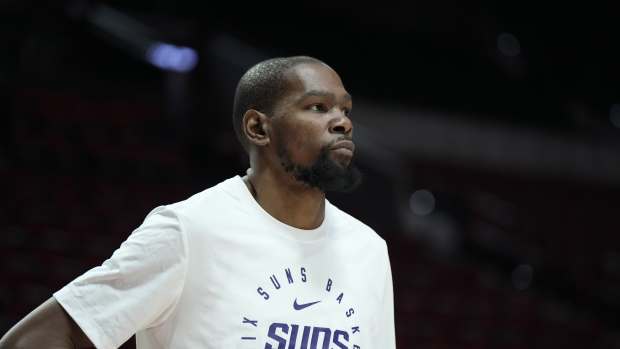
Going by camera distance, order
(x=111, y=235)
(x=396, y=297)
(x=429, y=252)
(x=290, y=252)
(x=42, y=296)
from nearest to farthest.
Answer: (x=290, y=252) < (x=42, y=296) < (x=111, y=235) < (x=396, y=297) < (x=429, y=252)

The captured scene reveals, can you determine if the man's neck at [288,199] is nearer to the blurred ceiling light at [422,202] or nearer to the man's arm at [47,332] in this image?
the man's arm at [47,332]

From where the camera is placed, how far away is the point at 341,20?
9914mm

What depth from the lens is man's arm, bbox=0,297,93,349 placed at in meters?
1.37

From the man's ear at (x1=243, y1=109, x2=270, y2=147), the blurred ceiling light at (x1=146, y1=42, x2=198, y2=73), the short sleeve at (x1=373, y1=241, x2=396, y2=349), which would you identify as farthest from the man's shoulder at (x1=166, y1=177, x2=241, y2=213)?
the blurred ceiling light at (x1=146, y1=42, x2=198, y2=73)

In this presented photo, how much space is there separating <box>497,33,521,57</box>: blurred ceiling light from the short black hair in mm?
8038

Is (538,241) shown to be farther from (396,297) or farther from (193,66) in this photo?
(193,66)

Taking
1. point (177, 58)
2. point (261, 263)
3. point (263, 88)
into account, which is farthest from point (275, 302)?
point (177, 58)

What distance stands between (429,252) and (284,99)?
229 inches

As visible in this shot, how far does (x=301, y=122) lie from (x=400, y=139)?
8.11m

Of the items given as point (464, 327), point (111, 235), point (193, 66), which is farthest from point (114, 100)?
point (464, 327)

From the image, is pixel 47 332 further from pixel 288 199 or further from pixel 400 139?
pixel 400 139

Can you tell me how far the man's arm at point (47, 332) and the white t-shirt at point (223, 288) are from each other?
23 mm

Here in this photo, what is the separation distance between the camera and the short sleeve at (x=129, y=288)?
55.7 inches

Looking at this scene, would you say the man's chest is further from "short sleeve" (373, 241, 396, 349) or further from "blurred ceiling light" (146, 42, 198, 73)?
"blurred ceiling light" (146, 42, 198, 73)
